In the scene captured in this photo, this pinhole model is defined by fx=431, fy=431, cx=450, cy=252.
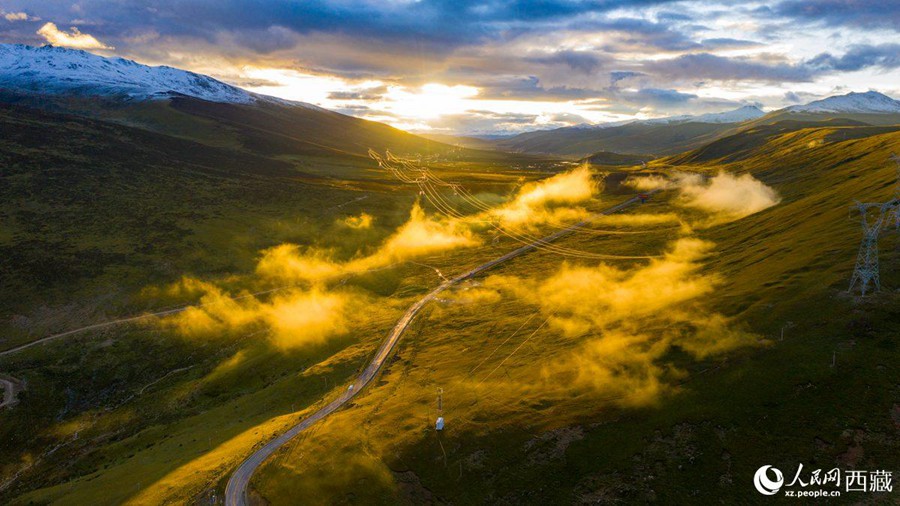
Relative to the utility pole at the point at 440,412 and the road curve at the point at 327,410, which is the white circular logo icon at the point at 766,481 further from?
the road curve at the point at 327,410

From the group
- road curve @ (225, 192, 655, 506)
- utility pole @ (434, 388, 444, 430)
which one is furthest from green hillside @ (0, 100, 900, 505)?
road curve @ (225, 192, 655, 506)

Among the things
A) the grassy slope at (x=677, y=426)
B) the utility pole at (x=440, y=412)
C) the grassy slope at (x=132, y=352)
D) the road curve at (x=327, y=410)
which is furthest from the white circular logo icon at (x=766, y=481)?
the grassy slope at (x=132, y=352)

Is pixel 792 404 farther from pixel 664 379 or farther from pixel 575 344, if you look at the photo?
pixel 575 344

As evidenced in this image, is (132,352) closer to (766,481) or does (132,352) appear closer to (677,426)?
(677,426)

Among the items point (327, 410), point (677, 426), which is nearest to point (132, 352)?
point (327, 410)

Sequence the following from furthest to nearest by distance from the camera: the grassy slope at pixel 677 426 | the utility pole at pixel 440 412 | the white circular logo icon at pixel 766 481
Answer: the utility pole at pixel 440 412 < the grassy slope at pixel 677 426 < the white circular logo icon at pixel 766 481

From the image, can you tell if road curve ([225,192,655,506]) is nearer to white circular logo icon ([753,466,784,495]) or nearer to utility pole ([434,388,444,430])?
utility pole ([434,388,444,430])

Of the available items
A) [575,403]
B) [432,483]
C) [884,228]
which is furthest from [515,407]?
[884,228]
